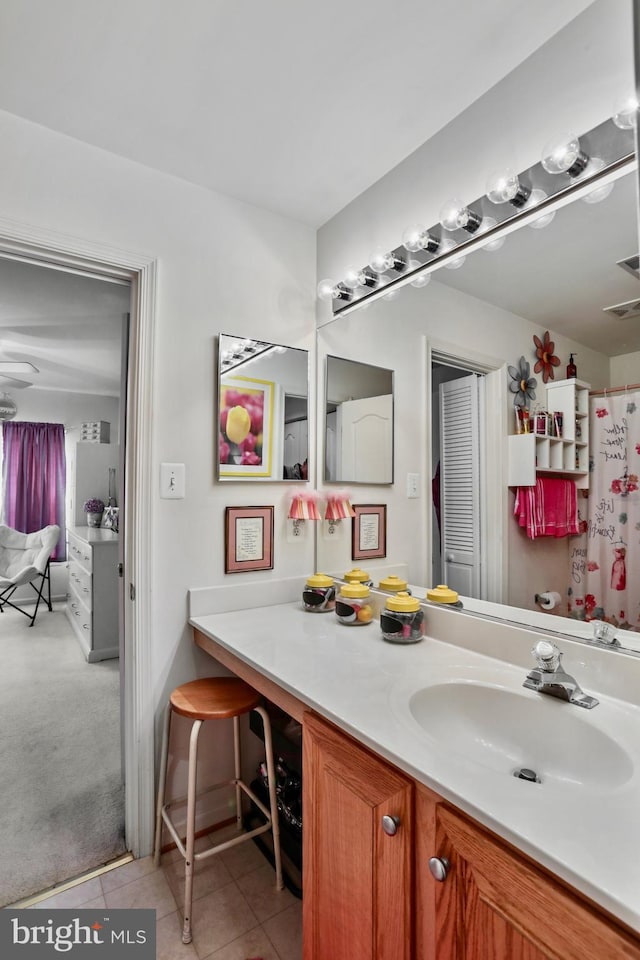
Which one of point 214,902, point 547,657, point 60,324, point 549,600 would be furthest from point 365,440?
point 60,324

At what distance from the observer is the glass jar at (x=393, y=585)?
168 centimetres

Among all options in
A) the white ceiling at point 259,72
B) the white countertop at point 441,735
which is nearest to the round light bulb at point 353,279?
the white ceiling at point 259,72

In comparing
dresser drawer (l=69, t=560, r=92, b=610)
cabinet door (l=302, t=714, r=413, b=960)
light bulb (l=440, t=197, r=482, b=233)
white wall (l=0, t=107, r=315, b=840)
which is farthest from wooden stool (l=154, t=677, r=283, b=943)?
dresser drawer (l=69, t=560, r=92, b=610)

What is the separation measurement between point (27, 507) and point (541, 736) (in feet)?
19.2

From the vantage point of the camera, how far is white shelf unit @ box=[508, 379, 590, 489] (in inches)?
46.4

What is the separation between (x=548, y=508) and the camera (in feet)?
4.15

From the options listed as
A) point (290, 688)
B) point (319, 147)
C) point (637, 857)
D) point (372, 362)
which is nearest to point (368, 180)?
point (319, 147)

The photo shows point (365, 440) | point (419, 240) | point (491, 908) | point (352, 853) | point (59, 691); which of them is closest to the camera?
point (491, 908)

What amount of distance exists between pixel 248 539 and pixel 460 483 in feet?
2.74

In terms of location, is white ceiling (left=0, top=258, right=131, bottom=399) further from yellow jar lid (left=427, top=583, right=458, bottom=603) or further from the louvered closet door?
yellow jar lid (left=427, top=583, right=458, bottom=603)

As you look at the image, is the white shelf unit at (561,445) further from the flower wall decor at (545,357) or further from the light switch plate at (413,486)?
the light switch plate at (413,486)

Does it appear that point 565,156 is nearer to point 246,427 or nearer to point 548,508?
point 548,508

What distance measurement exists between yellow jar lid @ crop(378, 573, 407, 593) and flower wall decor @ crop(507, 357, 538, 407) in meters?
0.71

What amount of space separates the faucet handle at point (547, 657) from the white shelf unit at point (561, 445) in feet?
1.26
